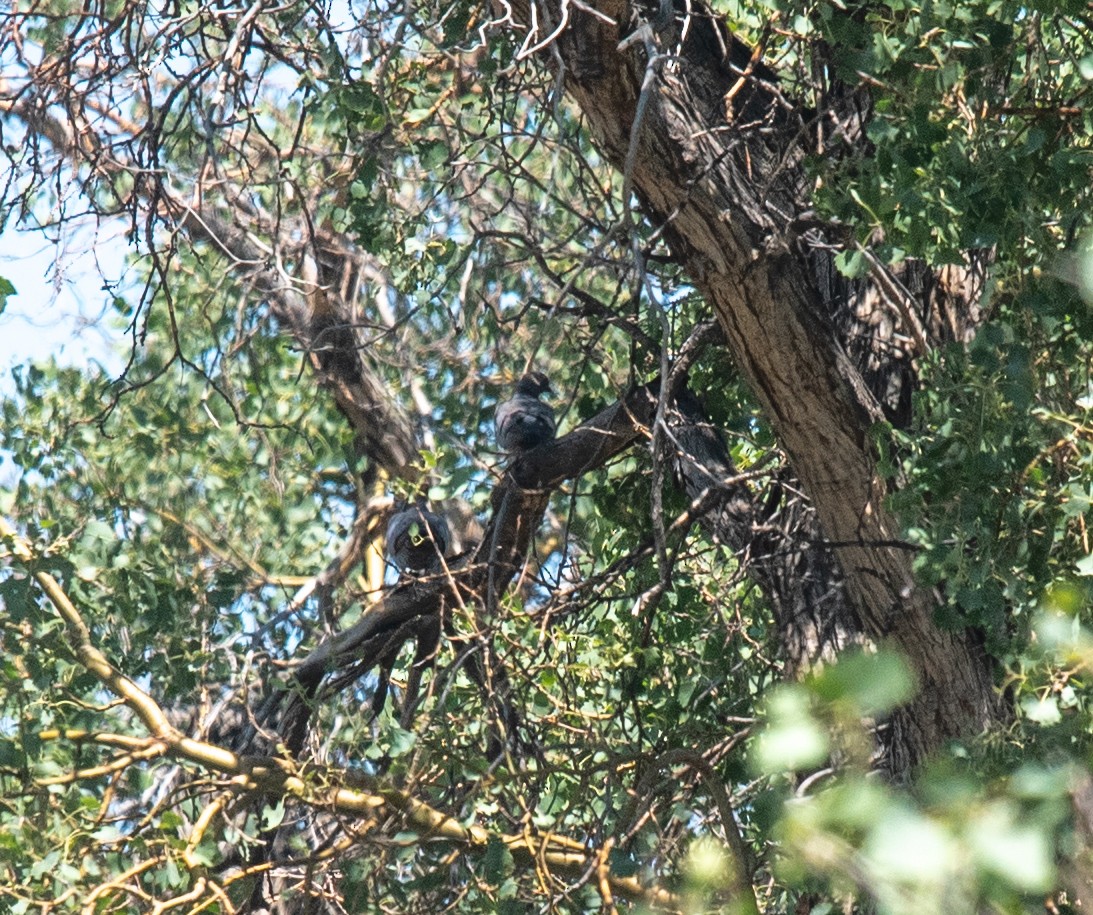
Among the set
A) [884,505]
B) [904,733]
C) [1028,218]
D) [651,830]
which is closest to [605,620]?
[651,830]

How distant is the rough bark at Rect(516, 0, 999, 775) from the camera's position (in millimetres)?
2770

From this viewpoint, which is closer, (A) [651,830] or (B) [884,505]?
(B) [884,505]

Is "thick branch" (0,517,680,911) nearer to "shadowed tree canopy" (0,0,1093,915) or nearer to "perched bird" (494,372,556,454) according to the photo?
"shadowed tree canopy" (0,0,1093,915)

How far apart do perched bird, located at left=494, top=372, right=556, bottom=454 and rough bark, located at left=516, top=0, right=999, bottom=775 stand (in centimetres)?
217

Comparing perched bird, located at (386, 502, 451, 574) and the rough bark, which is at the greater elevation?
perched bird, located at (386, 502, 451, 574)

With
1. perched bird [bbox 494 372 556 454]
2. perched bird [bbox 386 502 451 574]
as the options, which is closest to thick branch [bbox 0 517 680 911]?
perched bird [bbox 386 502 451 574]

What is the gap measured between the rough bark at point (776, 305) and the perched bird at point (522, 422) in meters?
2.17

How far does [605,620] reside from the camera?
399 centimetres

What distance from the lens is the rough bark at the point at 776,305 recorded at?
2.77 m

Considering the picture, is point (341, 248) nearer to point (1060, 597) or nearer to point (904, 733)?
point (904, 733)

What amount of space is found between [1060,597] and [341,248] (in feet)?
17.0

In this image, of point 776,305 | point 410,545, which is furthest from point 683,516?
point 410,545

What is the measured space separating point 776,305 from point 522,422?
241 centimetres

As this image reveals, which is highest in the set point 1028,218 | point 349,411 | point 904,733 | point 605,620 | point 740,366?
point 349,411
